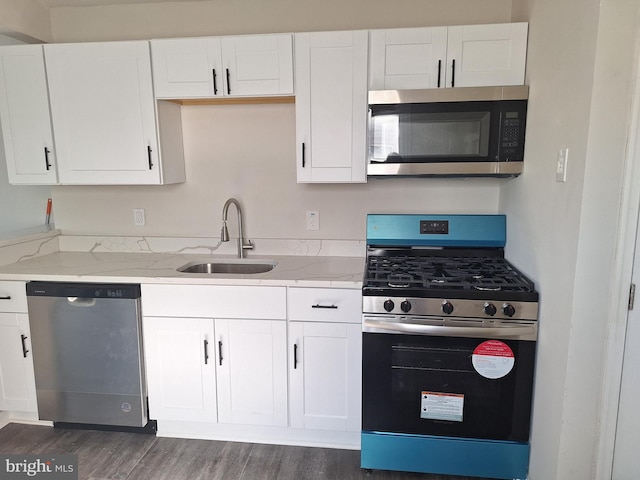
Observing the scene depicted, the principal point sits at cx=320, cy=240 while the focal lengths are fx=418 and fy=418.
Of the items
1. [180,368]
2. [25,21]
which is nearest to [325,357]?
[180,368]

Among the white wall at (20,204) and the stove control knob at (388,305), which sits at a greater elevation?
the white wall at (20,204)

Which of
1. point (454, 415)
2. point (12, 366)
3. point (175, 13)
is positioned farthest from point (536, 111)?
point (12, 366)

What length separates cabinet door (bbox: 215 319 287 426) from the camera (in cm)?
208

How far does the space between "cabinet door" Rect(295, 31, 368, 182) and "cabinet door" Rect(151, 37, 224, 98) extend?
1.44ft

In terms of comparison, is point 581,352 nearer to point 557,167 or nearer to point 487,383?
point 487,383

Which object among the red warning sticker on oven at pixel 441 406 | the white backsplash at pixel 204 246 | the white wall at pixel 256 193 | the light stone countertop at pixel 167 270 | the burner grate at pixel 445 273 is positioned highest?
the white wall at pixel 256 193

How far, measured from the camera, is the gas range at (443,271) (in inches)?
69.1

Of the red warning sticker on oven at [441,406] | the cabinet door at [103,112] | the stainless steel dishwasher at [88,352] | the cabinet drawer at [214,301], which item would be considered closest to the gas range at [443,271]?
the red warning sticker on oven at [441,406]

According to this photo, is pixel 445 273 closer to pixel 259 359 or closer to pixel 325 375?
pixel 325 375

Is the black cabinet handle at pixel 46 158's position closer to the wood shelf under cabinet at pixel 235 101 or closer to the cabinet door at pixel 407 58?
the wood shelf under cabinet at pixel 235 101

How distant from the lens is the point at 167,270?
2232mm

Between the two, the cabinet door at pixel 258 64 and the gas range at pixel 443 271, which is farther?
the cabinet door at pixel 258 64

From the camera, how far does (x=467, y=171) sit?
79.9 inches

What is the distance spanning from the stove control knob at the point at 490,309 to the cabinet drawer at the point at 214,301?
91 cm
